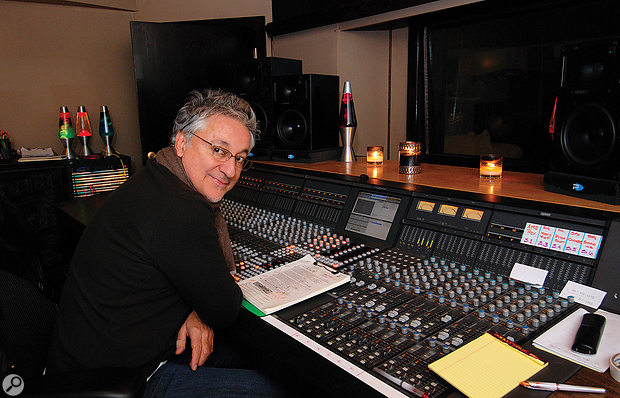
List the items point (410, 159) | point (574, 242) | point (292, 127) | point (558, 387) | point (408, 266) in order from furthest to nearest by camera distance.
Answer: point (292, 127) < point (410, 159) < point (408, 266) < point (574, 242) < point (558, 387)

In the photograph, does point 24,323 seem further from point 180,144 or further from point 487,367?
point 487,367

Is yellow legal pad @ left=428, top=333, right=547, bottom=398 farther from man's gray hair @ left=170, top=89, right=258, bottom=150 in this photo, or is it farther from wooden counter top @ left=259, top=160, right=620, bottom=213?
man's gray hair @ left=170, top=89, right=258, bottom=150

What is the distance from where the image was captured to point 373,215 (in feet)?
5.28

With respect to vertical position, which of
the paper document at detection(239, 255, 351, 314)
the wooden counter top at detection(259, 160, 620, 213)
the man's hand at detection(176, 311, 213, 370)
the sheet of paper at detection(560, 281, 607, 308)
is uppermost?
the wooden counter top at detection(259, 160, 620, 213)

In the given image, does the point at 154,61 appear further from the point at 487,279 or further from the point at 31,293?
the point at 487,279

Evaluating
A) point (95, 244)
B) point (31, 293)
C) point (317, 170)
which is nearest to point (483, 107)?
point (317, 170)

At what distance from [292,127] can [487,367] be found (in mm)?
1847

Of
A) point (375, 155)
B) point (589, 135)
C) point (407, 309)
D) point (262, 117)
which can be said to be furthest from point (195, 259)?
point (262, 117)

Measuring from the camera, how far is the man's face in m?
1.22

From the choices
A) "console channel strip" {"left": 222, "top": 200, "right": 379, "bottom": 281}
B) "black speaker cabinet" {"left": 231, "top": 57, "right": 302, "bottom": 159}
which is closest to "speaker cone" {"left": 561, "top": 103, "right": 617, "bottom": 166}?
"console channel strip" {"left": 222, "top": 200, "right": 379, "bottom": 281}

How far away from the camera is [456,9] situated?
2.08 metres

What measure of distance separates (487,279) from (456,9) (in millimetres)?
1450

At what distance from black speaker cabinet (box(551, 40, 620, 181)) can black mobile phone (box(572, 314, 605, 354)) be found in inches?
19.3

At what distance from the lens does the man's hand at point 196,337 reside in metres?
Answer: 1.22
